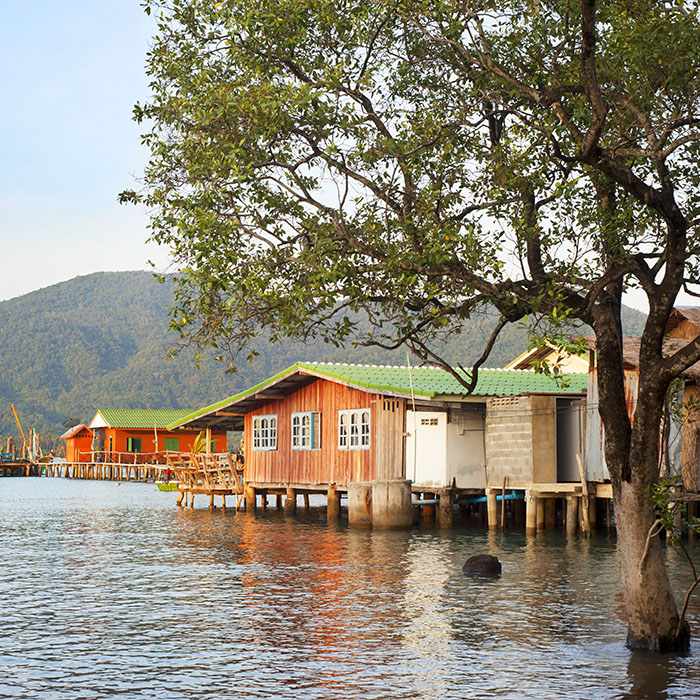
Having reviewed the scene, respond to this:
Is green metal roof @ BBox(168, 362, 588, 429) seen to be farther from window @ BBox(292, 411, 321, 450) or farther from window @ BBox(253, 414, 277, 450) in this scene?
window @ BBox(253, 414, 277, 450)

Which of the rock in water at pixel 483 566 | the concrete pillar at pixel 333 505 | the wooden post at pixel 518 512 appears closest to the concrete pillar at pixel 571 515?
the wooden post at pixel 518 512

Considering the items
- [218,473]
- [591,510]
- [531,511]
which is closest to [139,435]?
[218,473]

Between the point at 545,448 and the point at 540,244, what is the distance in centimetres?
1556

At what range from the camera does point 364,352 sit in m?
121

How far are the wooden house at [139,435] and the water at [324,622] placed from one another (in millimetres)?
51103

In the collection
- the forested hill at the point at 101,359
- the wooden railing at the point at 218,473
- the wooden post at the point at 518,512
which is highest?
the forested hill at the point at 101,359

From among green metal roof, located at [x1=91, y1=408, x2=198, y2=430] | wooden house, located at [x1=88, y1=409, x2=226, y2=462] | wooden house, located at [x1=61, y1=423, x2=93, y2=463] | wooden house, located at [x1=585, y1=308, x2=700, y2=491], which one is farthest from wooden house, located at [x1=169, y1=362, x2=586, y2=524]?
wooden house, located at [x1=61, y1=423, x2=93, y2=463]

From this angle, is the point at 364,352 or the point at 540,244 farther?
the point at 364,352

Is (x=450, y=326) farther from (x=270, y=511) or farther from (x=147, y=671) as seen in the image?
(x=270, y=511)

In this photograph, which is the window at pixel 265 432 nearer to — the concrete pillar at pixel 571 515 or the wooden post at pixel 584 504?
the concrete pillar at pixel 571 515

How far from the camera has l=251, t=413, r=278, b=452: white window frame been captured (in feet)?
132

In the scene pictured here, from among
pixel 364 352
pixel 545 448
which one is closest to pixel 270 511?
pixel 545 448

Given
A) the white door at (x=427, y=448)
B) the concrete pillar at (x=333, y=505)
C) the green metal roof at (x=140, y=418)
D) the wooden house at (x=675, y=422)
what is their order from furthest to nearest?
the green metal roof at (x=140, y=418)
the concrete pillar at (x=333, y=505)
the white door at (x=427, y=448)
the wooden house at (x=675, y=422)

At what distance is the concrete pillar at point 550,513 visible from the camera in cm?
3082
